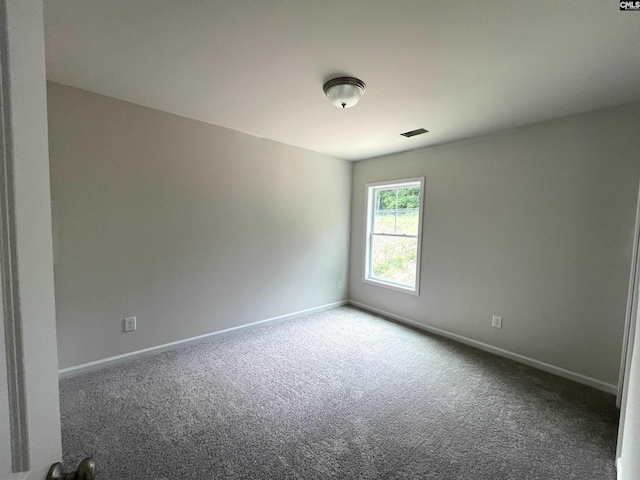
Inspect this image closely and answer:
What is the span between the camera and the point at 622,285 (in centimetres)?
220

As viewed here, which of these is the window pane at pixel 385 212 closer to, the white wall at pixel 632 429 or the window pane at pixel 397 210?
the window pane at pixel 397 210

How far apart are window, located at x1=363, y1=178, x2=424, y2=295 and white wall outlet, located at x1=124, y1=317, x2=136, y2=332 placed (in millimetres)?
3020

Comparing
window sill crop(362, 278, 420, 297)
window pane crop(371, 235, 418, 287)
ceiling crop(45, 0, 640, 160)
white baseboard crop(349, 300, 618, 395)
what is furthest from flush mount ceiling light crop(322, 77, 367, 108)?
white baseboard crop(349, 300, 618, 395)

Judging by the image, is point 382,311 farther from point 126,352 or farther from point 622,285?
point 126,352

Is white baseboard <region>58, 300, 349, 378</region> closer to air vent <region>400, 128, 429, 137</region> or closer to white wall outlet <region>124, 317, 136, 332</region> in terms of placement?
white wall outlet <region>124, 317, 136, 332</region>

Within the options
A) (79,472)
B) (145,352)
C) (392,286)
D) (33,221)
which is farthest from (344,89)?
(145,352)

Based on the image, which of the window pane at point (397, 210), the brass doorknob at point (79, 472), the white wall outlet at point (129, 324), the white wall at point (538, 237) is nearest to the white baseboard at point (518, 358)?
the white wall at point (538, 237)

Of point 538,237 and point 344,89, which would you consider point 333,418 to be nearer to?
point 344,89

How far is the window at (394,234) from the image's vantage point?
3727 mm

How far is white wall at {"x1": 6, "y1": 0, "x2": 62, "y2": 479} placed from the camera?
0.41 m

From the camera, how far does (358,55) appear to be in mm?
1714

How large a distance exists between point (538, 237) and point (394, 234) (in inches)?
66.8

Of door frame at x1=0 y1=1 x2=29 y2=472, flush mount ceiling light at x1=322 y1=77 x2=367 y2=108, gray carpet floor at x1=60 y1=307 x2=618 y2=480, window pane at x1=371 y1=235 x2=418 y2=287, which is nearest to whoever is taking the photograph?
door frame at x1=0 y1=1 x2=29 y2=472

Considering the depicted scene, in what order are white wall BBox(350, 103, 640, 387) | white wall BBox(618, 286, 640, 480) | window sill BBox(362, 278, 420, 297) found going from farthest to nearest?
1. window sill BBox(362, 278, 420, 297)
2. white wall BBox(350, 103, 640, 387)
3. white wall BBox(618, 286, 640, 480)
